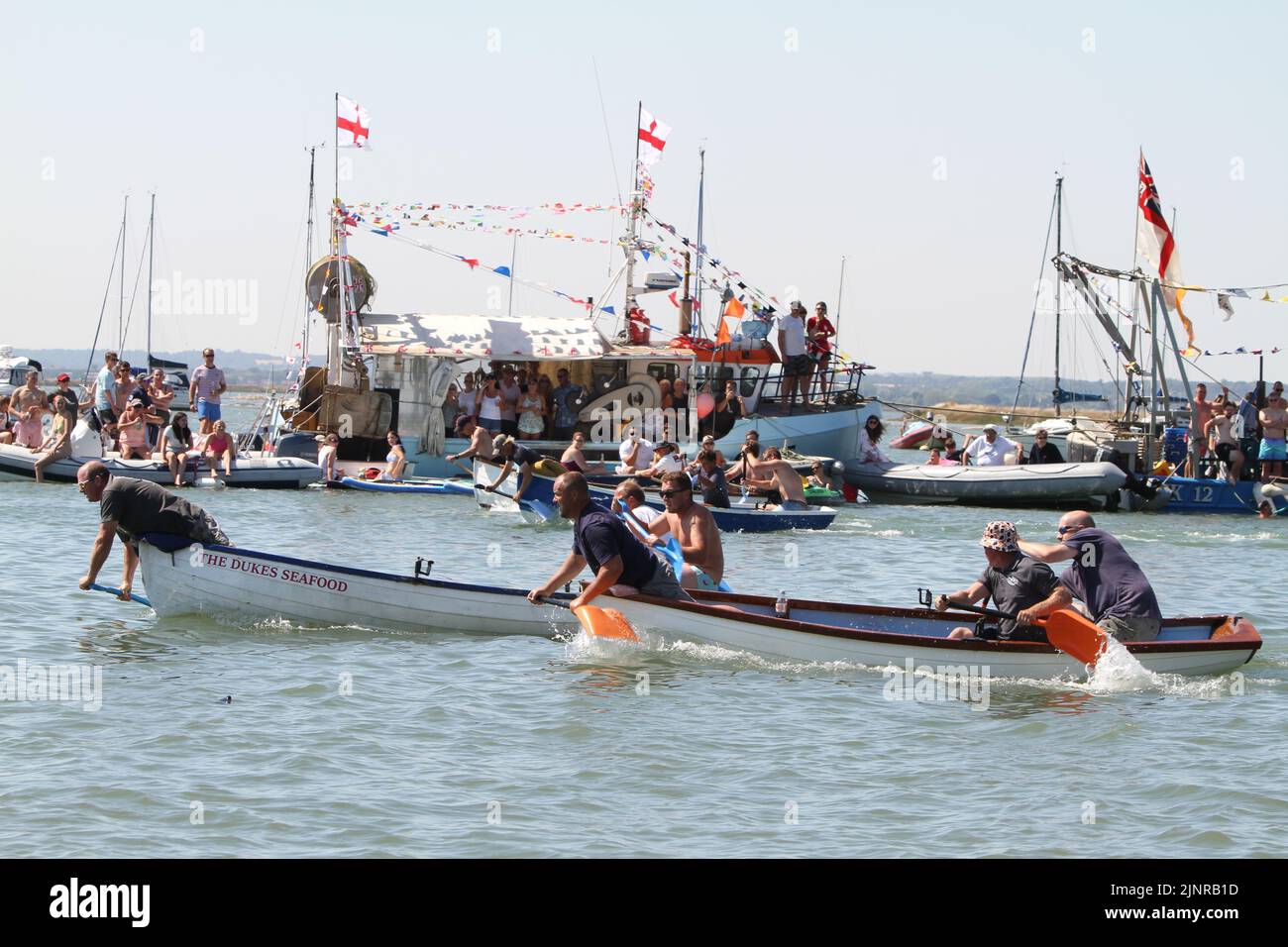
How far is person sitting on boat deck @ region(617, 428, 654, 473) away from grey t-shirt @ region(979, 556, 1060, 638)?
1589 centimetres

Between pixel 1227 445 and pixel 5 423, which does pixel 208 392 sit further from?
pixel 1227 445

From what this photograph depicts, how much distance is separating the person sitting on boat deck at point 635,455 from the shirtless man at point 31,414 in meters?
10.3

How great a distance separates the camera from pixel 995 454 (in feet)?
104

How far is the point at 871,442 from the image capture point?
108 ft

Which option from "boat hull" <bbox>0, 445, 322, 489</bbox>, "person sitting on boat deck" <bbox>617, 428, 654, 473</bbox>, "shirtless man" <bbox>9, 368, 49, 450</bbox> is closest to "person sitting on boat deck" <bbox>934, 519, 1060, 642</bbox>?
"person sitting on boat deck" <bbox>617, 428, 654, 473</bbox>

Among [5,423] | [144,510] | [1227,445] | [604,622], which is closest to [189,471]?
[5,423]

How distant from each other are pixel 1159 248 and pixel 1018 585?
19856 mm

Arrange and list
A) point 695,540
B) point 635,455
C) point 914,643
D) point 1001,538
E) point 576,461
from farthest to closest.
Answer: point 635,455
point 576,461
point 695,540
point 914,643
point 1001,538

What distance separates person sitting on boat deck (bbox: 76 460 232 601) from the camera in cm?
1247

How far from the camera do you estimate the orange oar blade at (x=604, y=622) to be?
40.9 feet
